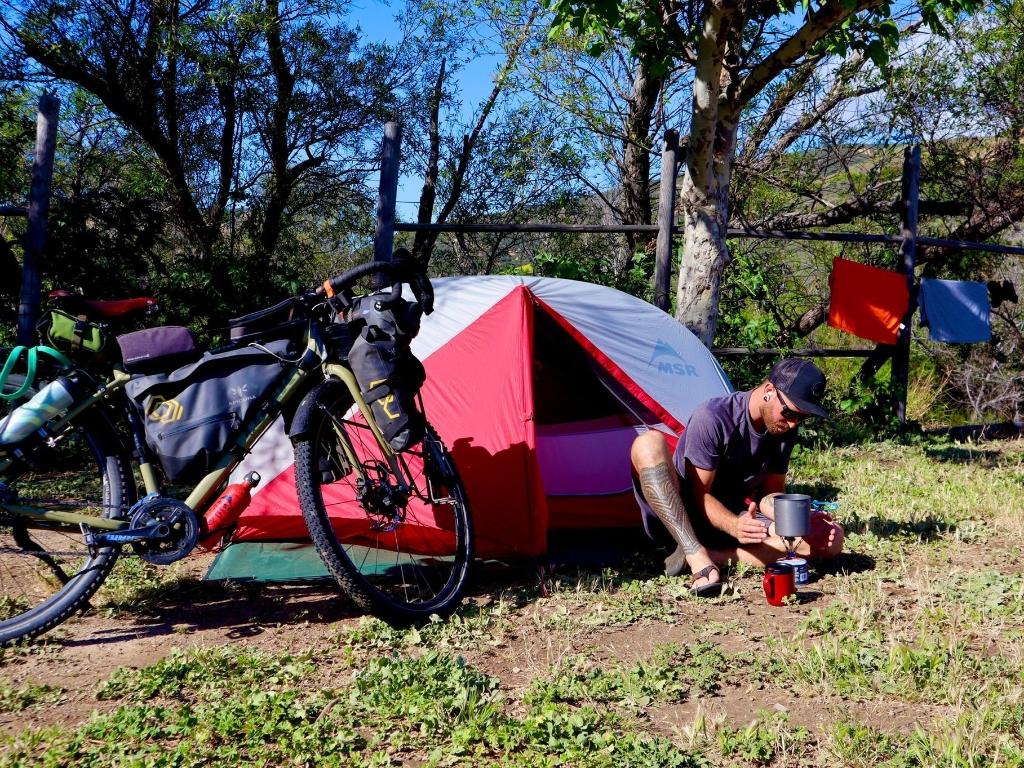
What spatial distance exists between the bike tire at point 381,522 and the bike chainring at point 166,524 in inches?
16.5

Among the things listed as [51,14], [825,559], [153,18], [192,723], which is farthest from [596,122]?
[192,723]

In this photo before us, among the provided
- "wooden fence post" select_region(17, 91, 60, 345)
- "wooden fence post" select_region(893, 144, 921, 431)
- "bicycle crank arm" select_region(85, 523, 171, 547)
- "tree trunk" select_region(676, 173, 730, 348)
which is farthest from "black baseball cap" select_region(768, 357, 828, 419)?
"wooden fence post" select_region(893, 144, 921, 431)

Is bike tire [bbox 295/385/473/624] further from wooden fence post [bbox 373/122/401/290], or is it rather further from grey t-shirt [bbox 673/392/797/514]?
wooden fence post [bbox 373/122/401/290]

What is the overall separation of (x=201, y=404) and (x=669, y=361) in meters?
2.46

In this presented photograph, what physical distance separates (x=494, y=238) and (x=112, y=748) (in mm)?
11432

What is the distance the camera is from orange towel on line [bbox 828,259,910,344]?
284 inches

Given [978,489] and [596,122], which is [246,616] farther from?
[596,122]

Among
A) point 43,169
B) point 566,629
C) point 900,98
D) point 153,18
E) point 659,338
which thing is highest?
point 153,18

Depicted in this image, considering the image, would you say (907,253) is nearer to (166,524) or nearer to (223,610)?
(223,610)

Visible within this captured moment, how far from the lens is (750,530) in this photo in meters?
3.80

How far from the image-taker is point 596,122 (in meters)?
11.0

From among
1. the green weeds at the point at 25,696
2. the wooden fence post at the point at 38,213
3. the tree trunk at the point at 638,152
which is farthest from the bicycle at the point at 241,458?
the tree trunk at the point at 638,152

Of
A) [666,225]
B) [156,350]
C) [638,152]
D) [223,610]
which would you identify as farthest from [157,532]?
[638,152]

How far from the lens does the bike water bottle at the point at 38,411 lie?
3174 mm
